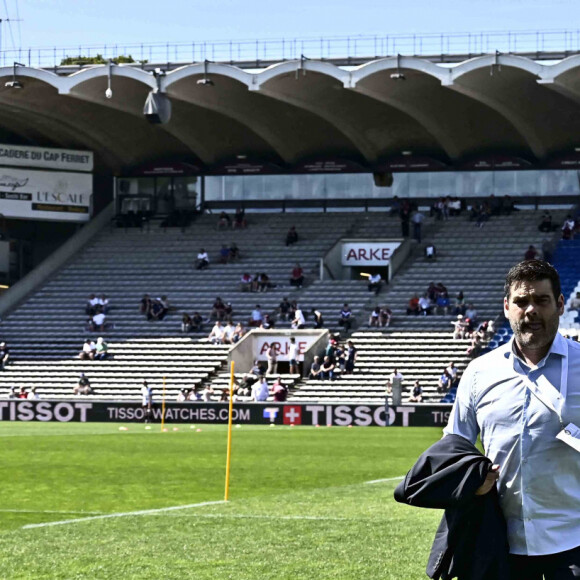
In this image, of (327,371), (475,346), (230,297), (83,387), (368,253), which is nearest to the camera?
(475,346)

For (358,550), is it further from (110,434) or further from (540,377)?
(110,434)

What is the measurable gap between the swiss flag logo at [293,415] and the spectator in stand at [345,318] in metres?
→ 10.4

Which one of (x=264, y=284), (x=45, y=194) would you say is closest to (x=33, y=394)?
(x=264, y=284)

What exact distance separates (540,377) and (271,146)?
2218 inches

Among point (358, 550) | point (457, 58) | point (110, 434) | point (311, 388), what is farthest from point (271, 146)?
point (358, 550)

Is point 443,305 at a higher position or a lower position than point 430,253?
lower

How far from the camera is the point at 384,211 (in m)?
60.4

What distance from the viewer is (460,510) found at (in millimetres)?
5543

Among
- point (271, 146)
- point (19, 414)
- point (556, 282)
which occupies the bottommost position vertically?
point (19, 414)

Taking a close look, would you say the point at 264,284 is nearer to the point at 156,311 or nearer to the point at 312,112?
the point at 156,311

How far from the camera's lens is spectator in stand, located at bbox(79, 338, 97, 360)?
50.9 metres

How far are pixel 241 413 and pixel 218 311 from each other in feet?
39.7

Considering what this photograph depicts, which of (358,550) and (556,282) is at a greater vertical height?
(556,282)

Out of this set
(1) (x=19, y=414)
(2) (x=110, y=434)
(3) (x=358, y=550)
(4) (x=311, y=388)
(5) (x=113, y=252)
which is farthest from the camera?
(5) (x=113, y=252)
